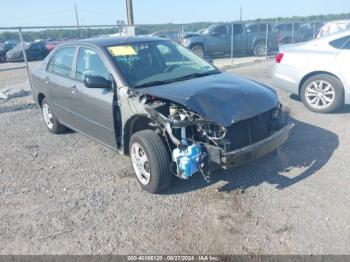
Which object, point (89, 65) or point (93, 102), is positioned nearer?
point (93, 102)

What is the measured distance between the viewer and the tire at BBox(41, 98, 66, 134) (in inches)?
235

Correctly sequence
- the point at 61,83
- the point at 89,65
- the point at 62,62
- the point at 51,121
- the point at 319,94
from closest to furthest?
the point at 89,65 → the point at 61,83 → the point at 62,62 → the point at 51,121 → the point at 319,94

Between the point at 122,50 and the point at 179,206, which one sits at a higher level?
the point at 122,50

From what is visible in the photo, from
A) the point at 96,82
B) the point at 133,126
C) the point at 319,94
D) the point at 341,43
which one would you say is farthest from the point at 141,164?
the point at 341,43

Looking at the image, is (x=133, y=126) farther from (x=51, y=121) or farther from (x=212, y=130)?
(x=51, y=121)

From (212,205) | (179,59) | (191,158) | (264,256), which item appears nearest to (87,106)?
(179,59)

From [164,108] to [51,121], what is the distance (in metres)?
3.30

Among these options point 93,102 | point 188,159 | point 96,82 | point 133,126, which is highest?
point 96,82

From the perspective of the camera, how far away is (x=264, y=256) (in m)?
2.83

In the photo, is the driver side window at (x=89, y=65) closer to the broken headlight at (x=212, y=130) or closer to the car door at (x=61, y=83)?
the car door at (x=61, y=83)

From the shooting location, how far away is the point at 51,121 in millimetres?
6141

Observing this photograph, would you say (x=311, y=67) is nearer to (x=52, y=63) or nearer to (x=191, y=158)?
(x=191, y=158)

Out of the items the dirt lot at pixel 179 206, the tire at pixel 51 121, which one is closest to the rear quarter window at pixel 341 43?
the dirt lot at pixel 179 206

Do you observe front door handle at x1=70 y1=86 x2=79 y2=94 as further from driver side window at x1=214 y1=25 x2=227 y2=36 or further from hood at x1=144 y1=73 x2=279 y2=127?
driver side window at x1=214 y1=25 x2=227 y2=36
